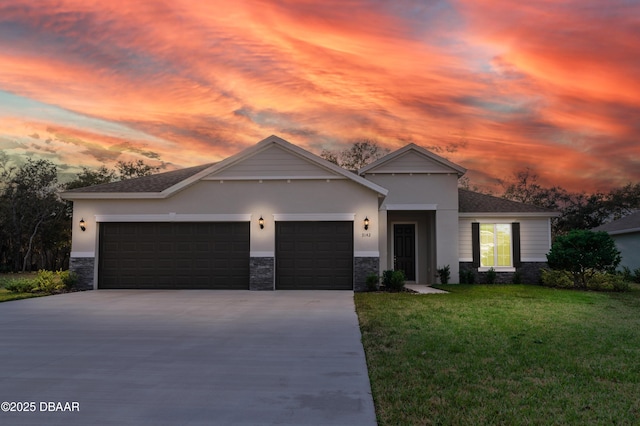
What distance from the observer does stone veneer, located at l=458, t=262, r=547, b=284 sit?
712 inches

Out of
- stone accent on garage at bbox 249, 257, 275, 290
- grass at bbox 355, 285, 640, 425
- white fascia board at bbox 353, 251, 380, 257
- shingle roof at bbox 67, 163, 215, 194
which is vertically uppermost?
shingle roof at bbox 67, 163, 215, 194

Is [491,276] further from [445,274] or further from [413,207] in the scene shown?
[413,207]

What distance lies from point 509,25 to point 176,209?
472 inches

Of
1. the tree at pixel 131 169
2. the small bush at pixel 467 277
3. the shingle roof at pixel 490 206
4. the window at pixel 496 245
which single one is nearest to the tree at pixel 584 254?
the window at pixel 496 245

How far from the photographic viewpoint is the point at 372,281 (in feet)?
48.0

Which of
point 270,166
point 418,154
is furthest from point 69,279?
point 418,154

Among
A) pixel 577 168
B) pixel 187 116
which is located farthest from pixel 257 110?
pixel 577 168

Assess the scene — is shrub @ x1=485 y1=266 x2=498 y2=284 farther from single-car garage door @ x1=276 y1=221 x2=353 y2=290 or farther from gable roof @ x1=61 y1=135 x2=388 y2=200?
single-car garage door @ x1=276 y1=221 x2=353 y2=290

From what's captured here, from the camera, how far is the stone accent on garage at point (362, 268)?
14.9 m

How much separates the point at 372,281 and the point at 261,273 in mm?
3699

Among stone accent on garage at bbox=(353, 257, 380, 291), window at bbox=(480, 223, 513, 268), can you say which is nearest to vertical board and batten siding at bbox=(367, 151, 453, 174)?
window at bbox=(480, 223, 513, 268)

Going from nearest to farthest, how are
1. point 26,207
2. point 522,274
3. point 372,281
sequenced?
point 372,281 → point 522,274 → point 26,207

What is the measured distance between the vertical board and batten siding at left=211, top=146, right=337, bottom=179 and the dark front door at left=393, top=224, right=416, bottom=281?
5.56 m

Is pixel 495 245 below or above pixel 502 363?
above
